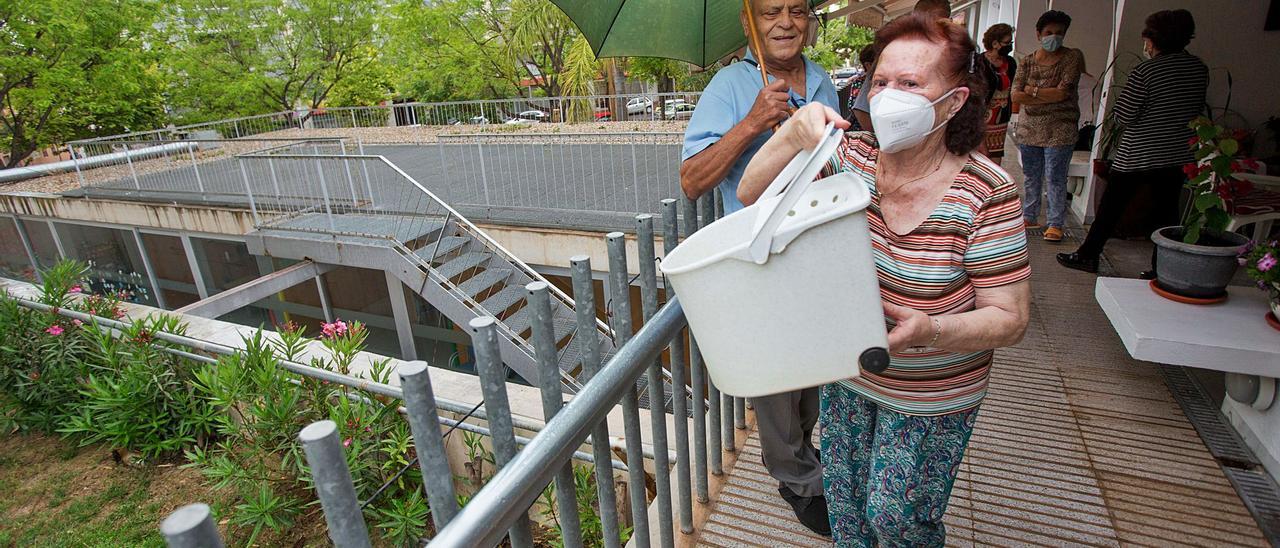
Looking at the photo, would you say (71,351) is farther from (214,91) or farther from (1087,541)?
(214,91)

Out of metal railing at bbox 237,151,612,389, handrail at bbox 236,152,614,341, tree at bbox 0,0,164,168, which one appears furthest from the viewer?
tree at bbox 0,0,164,168

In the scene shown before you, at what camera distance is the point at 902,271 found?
142 centimetres

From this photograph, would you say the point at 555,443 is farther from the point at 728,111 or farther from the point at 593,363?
the point at 728,111

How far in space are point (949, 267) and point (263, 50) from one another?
76.3 feet

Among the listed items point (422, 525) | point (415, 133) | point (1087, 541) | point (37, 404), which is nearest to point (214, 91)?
point (415, 133)

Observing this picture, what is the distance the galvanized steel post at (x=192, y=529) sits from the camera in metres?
0.63

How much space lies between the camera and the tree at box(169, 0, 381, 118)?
18297mm

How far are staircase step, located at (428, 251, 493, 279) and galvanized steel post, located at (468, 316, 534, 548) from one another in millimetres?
6960

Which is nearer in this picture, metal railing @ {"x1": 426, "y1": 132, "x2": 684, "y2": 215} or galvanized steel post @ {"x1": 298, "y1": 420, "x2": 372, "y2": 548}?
galvanized steel post @ {"x1": 298, "y1": 420, "x2": 372, "y2": 548}

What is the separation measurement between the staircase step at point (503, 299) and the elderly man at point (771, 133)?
18.8ft

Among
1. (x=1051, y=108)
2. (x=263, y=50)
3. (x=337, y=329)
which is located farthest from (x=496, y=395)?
(x=263, y=50)

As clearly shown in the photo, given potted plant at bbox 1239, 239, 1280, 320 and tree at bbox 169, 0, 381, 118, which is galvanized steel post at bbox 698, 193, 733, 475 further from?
tree at bbox 169, 0, 381, 118

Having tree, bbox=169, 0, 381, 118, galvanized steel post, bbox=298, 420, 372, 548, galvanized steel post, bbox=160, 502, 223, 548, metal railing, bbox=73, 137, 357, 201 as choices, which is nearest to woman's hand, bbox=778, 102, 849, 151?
galvanized steel post, bbox=298, 420, 372, 548

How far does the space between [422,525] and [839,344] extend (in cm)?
329
